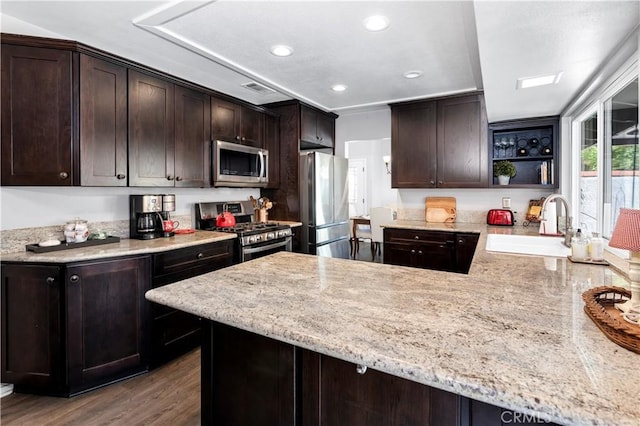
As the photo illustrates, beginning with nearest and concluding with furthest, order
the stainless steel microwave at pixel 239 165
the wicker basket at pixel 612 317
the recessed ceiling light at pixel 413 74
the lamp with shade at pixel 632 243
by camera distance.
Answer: the wicker basket at pixel 612 317, the lamp with shade at pixel 632 243, the recessed ceiling light at pixel 413 74, the stainless steel microwave at pixel 239 165

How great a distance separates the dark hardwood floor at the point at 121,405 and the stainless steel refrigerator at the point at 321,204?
83.4 inches

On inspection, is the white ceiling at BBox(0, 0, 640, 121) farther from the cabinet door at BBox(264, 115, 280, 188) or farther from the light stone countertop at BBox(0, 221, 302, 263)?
the light stone countertop at BBox(0, 221, 302, 263)

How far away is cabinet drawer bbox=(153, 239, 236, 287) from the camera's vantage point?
2494mm

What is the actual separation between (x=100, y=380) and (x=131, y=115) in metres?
1.99

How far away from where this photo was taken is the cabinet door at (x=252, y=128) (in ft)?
12.5

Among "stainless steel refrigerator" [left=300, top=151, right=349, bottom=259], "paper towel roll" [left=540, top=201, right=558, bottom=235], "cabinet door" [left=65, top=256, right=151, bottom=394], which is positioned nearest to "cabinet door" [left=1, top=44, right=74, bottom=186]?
"cabinet door" [left=65, top=256, right=151, bottom=394]

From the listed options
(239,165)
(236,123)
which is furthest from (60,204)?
(236,123)

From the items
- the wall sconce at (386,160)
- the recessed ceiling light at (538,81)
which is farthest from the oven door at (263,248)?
the wall sconce at (386,160)

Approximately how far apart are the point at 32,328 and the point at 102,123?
1.49m

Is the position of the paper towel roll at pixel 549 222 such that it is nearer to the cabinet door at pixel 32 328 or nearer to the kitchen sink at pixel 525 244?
the kitchen sink at pixel 525 244

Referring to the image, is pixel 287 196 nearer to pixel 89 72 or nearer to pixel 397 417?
pixel 89 72

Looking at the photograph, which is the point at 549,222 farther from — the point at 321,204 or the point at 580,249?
the point at 321,204

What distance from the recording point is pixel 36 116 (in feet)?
7.27

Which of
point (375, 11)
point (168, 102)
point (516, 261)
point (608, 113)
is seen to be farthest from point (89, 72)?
point (608, 113)
